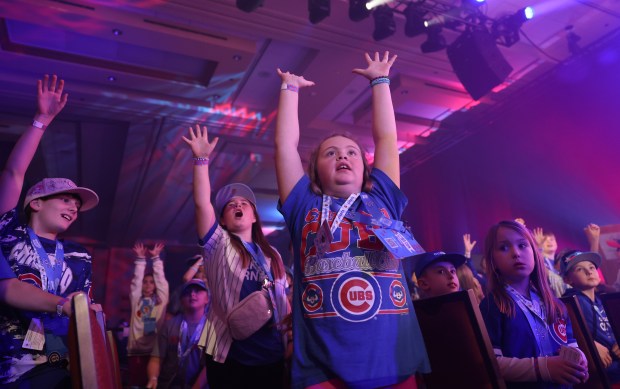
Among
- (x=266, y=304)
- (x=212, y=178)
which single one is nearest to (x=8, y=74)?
(x=212, y=178)

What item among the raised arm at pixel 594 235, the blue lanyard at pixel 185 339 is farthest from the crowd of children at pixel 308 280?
the raised arm at pixel 594 235

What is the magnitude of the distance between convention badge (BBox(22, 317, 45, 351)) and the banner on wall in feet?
20.0

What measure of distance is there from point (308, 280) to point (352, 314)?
182 millimetres

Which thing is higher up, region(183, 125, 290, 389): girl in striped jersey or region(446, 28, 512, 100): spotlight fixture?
region(446, 28, 512, 100): spotlight fixture

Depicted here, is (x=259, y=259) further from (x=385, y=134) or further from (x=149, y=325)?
(x=149, y=325)

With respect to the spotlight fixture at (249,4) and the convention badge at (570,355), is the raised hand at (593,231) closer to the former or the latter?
the convention badge at (570,355)

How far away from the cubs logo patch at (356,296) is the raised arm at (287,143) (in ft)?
1.31

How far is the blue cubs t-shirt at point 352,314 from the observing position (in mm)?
1144

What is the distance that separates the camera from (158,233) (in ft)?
43.9

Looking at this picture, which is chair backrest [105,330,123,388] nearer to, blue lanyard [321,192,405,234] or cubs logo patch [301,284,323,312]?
cubs logo patch [301,284,323,312]

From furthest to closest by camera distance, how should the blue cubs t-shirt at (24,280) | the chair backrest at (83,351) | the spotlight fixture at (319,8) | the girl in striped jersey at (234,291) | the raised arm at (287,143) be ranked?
the spotlight fixture at (319,8) → the girl in striped jersey at (234,291) → the blue cubs t-shirt at (24,280) → the raised arm at (287,143) → the chair backrest at (83,351)

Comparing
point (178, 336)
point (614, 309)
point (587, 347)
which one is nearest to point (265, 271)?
point (587, 347)

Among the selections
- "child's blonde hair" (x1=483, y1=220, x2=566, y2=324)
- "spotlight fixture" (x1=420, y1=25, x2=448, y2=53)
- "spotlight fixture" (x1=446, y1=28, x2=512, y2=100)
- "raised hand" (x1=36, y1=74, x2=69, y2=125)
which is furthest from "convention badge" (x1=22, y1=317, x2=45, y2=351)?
"spotlight fixture" (x1=446, y1=28, x2=512, y2=100)

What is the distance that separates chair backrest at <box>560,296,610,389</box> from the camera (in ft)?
6.28
